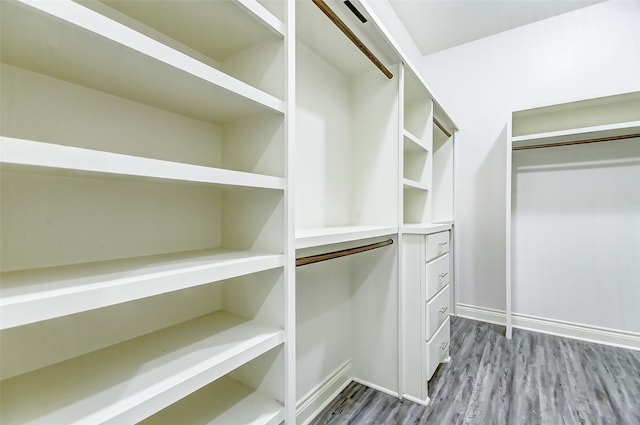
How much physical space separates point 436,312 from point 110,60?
1882 millimetres

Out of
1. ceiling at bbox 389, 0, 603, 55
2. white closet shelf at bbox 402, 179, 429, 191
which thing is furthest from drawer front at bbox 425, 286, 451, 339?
ceiling at bbox 389, 0, 603, 55

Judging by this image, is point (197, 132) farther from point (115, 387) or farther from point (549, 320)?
point (549, 320)

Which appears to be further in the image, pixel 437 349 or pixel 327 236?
pixel 437 349

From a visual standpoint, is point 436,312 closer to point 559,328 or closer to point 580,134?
point 559,328

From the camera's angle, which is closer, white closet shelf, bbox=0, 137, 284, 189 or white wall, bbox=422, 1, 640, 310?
white closet shelf, bbox=0, 137, 284, 189

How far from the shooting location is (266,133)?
923mm

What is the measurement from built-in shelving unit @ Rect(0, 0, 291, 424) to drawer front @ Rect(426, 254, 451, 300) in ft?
3.44

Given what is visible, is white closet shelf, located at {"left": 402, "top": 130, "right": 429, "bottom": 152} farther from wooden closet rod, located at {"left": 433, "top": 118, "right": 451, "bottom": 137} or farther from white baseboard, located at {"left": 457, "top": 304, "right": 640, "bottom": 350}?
white baseboard, located at {"left": 457, "top": 304, "right": 640, "bottom": 350}

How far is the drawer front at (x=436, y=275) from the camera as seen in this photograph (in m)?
1.62

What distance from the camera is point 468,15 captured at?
8.06ft

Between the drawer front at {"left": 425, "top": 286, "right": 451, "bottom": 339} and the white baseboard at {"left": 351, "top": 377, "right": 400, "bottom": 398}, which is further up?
the drawer front at {"left": 425, "top": 286, "right": 451, "bottom": 339}

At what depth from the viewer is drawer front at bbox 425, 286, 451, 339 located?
1.60m

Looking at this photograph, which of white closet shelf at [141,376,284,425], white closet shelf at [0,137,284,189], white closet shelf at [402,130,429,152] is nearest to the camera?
white closet shelf at [0,137,284,189]

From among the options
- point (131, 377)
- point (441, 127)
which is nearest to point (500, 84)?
point (441, 127)
